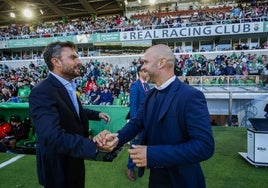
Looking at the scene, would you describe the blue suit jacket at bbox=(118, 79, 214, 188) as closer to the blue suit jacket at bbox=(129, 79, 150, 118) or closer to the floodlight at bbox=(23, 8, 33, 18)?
the blue suit jacket at bbox=(129, 79, 150, 118)

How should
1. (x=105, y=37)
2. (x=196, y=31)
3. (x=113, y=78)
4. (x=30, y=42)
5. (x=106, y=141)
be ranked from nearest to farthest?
(x=106, y=141), (x=113, y=78), (x=196, y=31), (x=105, y=37), (x=30, y=42)

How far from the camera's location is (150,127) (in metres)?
1.76

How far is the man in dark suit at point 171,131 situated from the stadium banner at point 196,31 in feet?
67.9

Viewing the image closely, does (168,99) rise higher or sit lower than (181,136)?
higher

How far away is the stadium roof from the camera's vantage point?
30344 millimetres

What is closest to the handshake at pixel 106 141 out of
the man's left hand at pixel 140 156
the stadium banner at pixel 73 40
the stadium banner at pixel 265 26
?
the man's left hand at pixel 140 156

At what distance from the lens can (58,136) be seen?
1.71 metres

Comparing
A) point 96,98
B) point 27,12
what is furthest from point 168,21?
point 27,12

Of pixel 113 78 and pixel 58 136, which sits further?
pixel 113 78

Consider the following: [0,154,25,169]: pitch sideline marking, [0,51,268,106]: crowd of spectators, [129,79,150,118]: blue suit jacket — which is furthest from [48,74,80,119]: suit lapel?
[0,51,268,106]: crowd of spectators

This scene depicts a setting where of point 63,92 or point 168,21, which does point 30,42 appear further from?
point 63,92

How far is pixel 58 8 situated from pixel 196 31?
19285mm

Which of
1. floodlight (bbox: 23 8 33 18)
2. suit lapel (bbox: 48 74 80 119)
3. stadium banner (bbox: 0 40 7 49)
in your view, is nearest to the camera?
suit lapel (bbox: 48 74 80 119)

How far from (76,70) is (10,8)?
35.7m
